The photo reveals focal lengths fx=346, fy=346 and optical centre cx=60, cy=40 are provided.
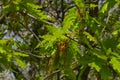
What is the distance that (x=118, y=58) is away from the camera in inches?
106

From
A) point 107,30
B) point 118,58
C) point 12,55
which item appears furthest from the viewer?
point 107,30

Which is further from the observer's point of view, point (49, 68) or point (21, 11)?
point (21, 11)

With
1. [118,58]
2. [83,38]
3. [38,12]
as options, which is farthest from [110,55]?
[38,12]

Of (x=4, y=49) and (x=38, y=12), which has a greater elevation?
(x=38, y=12)

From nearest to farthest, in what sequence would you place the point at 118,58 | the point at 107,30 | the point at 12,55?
the point at 118,58, the point at 12,55, the point at 107,30

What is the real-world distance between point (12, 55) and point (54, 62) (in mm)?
539

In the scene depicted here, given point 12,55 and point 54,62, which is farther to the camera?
point 12,55

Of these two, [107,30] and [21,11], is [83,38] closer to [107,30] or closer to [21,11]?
[21,11]

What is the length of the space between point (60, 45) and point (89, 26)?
1.31 ft

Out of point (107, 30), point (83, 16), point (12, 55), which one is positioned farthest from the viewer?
point (107, 30)

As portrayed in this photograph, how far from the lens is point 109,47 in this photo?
290 centimetres

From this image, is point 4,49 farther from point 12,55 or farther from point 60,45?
point 60,45

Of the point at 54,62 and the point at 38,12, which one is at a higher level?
the point at 38,12

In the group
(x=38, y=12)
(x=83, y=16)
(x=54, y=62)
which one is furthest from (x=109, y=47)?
(x=38, y=12)
